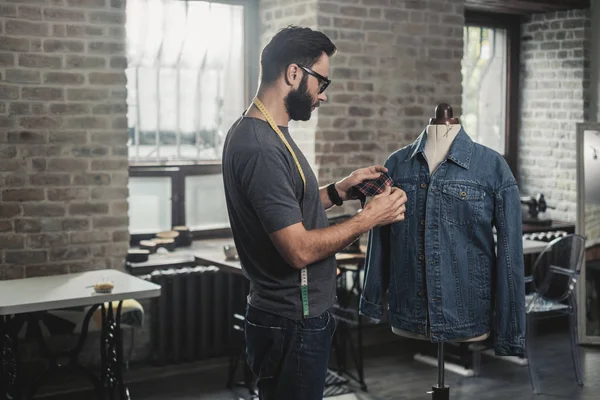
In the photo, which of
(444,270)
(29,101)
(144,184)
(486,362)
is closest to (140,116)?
(144,184)

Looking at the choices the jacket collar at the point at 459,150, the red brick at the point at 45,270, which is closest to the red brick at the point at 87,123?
the red brick at the point at 45,270

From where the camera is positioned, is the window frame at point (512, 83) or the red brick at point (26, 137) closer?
the red brick at point (26, 137)

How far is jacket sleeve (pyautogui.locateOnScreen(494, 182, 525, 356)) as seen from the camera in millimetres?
2943

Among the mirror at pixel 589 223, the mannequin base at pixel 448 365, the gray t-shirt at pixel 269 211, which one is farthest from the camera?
the mirror at pixel 589 223

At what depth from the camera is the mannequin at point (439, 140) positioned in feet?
9.82

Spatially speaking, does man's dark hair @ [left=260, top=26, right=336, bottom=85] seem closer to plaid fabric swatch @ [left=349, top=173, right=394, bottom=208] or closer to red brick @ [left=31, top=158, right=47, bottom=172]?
plaid fabric swatch @ [left=349, top=173, right=394, bottom=208]

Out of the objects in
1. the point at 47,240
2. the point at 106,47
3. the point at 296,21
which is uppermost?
the point at 296,21

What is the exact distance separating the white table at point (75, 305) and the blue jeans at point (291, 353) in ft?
5.08

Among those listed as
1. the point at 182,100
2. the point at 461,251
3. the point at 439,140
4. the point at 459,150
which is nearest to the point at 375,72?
the point at 182,100

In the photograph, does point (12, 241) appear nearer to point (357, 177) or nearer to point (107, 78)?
point (107, 78)

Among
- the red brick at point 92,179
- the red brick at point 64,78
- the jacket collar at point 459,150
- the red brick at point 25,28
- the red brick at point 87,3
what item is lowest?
the red brick at point 92,179

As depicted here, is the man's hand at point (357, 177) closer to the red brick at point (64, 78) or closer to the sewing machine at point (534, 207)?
the red brick at point (64, 78)

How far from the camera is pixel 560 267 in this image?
16.7 feet

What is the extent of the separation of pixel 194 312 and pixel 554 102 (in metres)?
3.48
